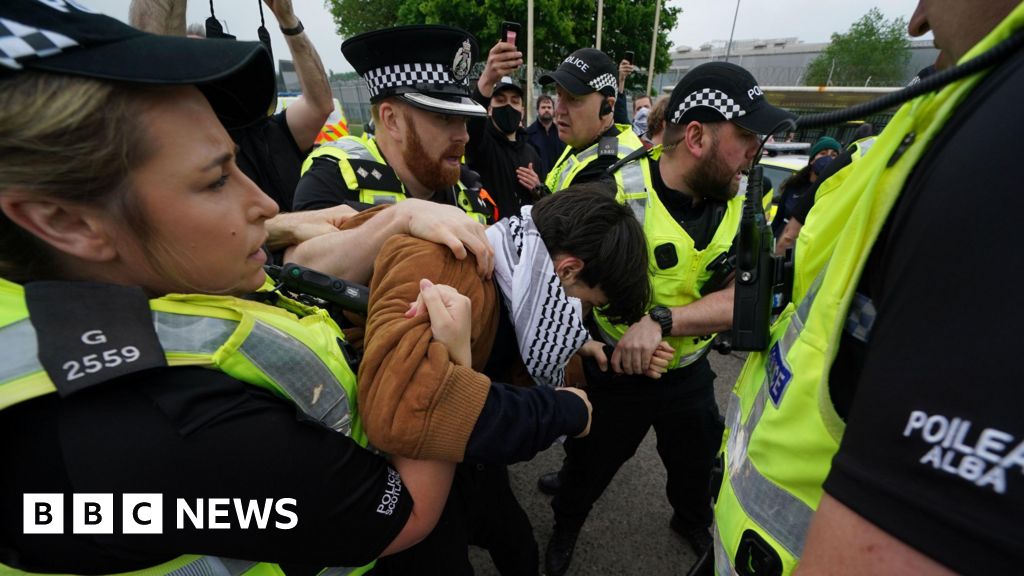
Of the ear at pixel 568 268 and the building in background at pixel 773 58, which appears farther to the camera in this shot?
the building in background at pixel 773 58

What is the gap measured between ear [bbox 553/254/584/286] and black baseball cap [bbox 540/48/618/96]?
2200mm

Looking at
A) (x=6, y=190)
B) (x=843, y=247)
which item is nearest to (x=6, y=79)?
(x=6, y=190)

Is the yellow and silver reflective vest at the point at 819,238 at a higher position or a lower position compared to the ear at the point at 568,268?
higher

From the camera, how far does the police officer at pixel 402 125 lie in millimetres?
2004

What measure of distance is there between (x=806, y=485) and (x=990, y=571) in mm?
365

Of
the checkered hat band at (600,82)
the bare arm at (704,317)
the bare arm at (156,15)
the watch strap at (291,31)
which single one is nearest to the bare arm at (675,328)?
the bare arm at (704,317)

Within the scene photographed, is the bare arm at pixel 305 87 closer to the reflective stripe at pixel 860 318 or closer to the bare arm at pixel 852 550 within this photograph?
the reflective stripe at pixel 860 318

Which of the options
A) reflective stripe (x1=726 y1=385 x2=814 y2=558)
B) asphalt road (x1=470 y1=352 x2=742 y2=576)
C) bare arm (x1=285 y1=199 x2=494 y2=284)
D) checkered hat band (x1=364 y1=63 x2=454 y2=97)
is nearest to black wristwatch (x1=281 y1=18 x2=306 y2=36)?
checkered hat band (x1=364 y1=63 x2=454 y2=97)

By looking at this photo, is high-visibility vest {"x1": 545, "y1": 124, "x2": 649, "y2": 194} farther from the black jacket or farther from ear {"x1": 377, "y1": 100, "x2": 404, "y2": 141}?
ear {"x1": 377, "y1": 100, "x2": 404, "y2": 141}

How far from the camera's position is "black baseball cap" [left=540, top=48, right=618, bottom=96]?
3.17 meters

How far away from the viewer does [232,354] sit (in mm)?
760

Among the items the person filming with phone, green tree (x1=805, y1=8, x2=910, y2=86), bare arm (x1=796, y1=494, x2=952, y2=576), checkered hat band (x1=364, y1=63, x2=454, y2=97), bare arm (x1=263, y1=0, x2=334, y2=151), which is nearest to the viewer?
bare arm (x1=796, y1=494, x2=952, y2=576)

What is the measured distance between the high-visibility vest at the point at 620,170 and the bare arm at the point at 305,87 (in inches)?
54.6

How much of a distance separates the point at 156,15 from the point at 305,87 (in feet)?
2.15
